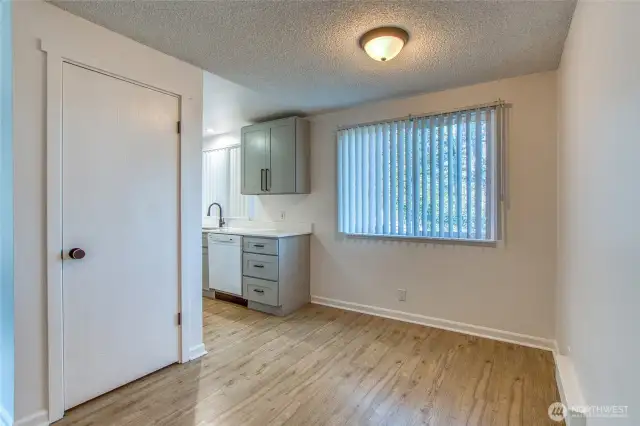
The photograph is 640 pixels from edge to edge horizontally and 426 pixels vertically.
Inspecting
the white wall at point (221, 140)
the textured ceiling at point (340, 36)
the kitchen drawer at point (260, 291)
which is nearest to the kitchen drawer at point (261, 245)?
the kitchen drawer at point (260, 291)

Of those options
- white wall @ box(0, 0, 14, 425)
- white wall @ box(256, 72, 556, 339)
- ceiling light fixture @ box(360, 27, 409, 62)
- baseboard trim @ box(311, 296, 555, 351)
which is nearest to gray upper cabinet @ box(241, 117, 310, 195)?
white wall @ box(256, 72, 556, 339)

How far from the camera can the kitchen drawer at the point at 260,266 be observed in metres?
3.62

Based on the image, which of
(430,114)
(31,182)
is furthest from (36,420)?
(430,114)

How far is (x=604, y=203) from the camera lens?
4.28 feet

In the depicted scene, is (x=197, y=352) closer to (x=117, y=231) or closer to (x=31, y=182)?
(x=117, y=231)

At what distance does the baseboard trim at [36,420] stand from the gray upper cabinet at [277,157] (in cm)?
281

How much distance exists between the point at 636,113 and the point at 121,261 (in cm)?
262

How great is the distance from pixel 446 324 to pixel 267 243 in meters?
2.04

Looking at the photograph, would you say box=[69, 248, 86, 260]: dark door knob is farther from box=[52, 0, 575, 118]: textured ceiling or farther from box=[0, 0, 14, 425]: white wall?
box=[52, 0, 575, 118]: textured ceiling

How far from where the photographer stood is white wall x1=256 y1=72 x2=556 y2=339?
8.91 feet

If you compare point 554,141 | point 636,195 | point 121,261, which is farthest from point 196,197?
point 554,141

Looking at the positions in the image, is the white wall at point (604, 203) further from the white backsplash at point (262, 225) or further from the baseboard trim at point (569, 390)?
the white backsplash at point (262, 225)

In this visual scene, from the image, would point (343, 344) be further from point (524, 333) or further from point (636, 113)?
point (636, 113)

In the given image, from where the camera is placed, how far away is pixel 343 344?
285 centimetres
